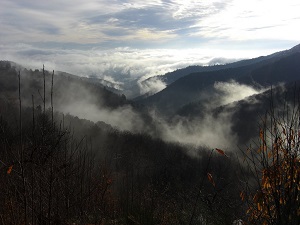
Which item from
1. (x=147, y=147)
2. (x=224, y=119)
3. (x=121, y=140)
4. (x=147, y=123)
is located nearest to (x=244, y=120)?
(x=224, y=119)

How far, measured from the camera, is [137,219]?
6973 millimetres

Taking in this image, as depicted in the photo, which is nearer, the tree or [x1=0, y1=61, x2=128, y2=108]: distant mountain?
the tree

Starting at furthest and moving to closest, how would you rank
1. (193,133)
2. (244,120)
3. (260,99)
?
(193,133) < (260,99) < (244,120)

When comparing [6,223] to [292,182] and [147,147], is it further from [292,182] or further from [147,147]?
[147,147]

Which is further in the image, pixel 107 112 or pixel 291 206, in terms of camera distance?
pixel 107 112

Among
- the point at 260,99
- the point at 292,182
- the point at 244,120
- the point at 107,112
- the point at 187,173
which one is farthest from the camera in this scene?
the point at 107,112

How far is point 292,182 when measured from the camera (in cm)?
397

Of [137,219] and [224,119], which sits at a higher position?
[137,219]

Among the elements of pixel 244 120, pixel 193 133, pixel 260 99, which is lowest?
pixel 193 133

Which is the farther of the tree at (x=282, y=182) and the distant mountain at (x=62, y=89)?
the distant mountain at (x=62, y=89)

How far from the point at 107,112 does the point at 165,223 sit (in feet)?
557

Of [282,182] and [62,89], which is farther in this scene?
[62,89]

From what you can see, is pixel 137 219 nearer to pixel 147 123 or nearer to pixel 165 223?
pixel 165 223

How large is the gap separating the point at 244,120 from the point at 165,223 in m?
138
